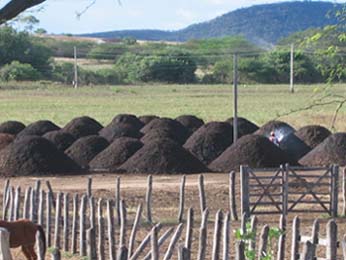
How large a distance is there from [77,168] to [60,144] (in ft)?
12.9

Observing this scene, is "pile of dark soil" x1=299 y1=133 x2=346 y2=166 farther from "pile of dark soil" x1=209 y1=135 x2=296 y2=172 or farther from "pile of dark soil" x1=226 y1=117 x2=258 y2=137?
"pile of dark soil" x1=226 y1=117 x2=258 y2=137

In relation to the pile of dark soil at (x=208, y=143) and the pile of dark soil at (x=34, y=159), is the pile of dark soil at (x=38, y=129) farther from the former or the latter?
the pile of dark soil at (x=208, y=143)

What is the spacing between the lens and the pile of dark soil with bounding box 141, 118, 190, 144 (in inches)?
1553

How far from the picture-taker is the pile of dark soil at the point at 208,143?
3634cm

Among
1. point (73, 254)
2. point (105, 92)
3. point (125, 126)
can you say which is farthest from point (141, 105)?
point (73, 254)

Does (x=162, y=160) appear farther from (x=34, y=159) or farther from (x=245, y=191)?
(x=245, y=191)

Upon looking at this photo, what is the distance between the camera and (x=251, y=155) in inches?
1304

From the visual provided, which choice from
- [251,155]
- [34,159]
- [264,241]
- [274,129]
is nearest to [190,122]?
[274,129]

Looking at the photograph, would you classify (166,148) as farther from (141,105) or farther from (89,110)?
(141,105)

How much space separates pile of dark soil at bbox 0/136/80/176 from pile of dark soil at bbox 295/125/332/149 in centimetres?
942

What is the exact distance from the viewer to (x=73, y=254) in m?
16.7

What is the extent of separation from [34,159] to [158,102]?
4483cm

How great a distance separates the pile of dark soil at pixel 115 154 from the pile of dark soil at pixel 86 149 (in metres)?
0.44

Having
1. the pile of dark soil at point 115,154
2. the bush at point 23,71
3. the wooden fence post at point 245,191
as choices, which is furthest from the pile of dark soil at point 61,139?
the bush at point 23,71
